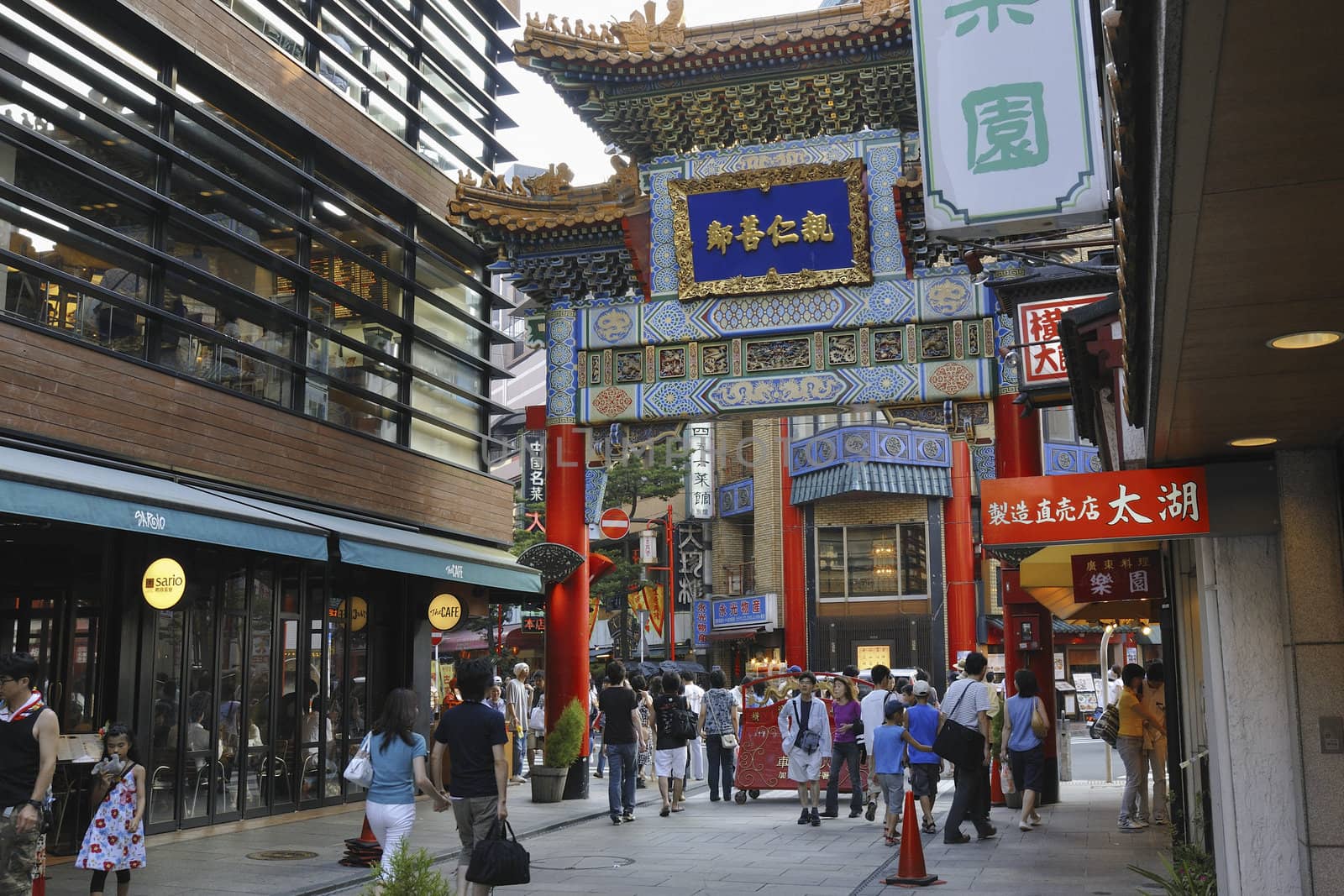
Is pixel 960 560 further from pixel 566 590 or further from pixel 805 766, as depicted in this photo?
pixel 805 766

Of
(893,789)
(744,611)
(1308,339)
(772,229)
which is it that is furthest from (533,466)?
(1308,339)

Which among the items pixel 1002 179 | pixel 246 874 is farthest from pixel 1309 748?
pixel 246 874

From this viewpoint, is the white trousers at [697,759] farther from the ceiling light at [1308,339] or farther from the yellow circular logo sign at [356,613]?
the ceiling light at [1308,339]

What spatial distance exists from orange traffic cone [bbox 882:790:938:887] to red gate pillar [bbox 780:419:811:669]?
30.1 meters

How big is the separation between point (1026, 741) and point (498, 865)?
354 inches

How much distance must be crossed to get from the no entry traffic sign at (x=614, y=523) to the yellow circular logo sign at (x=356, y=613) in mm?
4727

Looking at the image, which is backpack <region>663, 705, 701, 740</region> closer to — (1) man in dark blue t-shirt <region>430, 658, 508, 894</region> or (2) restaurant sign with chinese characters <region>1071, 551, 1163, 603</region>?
(2) restaurant sign with chinese characters <region>1071, 551, 1163, 603</region>

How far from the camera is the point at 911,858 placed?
11.2m

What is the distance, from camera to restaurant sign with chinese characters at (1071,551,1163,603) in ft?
40.5

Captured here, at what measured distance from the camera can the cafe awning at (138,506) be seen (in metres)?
10.7

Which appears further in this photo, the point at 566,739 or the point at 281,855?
the point at 566,739

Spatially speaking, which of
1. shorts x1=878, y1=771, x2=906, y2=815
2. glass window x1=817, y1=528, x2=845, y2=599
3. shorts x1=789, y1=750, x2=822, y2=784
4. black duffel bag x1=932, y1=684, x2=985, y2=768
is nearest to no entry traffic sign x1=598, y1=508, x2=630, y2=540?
shorts x1=789, y1=750, x2=822, y2=784

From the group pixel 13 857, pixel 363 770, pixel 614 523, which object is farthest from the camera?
pixel 614 523

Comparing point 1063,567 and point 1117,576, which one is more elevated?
point 1063,567
